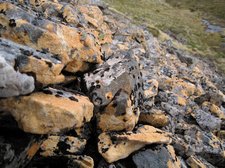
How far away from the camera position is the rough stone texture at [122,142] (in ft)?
33.7

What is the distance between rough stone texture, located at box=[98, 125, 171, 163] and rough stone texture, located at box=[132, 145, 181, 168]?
10.1 inches

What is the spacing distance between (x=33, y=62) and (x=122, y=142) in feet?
12.8

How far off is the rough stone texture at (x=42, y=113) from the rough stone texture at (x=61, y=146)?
1.81m

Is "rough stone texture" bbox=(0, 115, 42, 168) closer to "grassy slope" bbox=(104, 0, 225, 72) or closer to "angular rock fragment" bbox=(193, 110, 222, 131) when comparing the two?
"angular rock fragment" bbox=(193, 110, 222, 131)

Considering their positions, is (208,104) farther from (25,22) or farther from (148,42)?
(25,22)

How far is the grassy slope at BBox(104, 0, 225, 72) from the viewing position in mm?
56781

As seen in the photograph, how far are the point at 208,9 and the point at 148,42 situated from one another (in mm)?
72517

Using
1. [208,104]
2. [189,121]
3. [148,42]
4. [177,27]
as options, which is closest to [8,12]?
[189,121]

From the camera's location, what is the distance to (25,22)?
990 centimetres

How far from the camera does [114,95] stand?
10602mm

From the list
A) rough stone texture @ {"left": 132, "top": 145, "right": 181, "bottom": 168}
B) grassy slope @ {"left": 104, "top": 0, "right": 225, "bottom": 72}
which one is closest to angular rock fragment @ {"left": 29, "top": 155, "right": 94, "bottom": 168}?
rough stone texture @ {"left": 132, "top": 145, "right": 181, "bottom": 168}

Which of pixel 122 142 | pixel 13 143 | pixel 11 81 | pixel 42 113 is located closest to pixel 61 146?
pixel 122 142

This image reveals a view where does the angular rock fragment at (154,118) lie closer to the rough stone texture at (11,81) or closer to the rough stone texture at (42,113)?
the rough stone texture at (42,113)

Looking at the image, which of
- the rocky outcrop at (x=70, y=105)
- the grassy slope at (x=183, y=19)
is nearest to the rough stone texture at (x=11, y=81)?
the rocky outcrop at (x=70, y=105)
